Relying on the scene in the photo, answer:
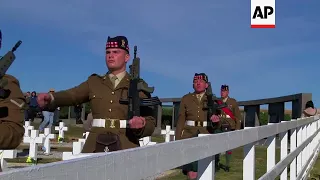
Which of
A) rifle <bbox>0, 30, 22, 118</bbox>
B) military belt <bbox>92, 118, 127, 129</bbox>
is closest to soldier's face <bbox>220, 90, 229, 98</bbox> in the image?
military belt <bbox>92, 118, 127, 129</bbox>

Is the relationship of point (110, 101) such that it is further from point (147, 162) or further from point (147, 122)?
point (147, 162)

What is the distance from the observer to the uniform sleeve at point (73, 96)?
4.95m

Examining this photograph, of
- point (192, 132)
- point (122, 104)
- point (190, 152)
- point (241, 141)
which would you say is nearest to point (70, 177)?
point (190, 152)

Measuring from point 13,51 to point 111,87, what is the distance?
1.75 metres

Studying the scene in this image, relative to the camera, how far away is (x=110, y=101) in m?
5.18

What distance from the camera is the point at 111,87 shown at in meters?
5.24

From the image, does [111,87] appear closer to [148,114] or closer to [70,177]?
[148,114]

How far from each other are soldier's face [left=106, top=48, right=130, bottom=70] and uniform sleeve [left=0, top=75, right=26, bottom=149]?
176 cm

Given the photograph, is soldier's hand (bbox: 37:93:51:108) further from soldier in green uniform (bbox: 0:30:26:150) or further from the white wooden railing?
the white wooden railing

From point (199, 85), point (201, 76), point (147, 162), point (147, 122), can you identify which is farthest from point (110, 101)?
point (199, 85)

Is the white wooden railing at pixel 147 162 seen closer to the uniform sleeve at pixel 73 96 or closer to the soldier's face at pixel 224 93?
the uniform sleeve at pixel 73 96

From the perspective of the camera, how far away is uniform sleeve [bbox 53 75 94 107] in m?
4.95

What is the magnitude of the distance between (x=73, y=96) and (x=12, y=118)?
1921 mm

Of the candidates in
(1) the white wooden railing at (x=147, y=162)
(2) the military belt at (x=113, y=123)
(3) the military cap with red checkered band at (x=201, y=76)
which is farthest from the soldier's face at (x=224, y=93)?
(1) the white wooden railing at (x=147, y=162)
